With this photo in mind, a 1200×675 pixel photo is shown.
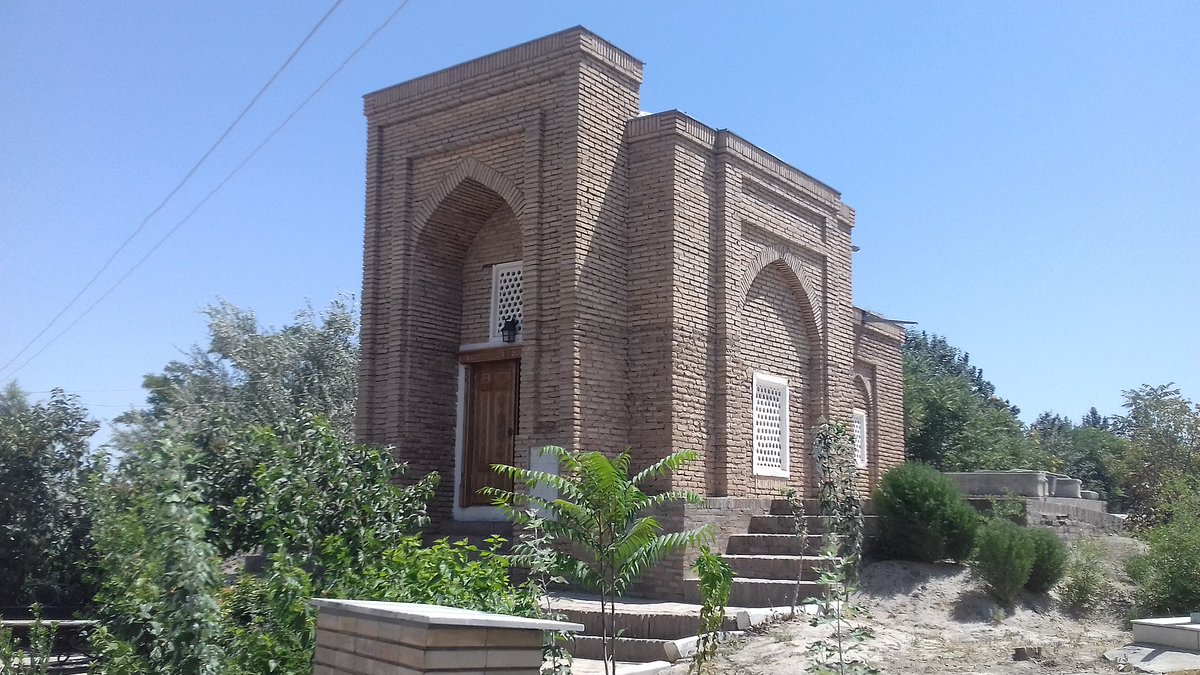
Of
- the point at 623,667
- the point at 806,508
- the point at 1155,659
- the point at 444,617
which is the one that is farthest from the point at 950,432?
the point at 444,617

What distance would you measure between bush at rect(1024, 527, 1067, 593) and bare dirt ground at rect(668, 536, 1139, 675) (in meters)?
0.20

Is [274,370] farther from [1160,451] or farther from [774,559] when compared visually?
[1160,451]

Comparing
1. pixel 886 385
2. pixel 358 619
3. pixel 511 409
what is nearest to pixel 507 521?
pixel 511 409

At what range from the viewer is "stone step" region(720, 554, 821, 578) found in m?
11.2

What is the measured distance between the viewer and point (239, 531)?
35.9ft

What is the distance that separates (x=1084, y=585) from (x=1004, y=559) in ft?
4.45

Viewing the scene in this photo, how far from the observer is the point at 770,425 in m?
14.4

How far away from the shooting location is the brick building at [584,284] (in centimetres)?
1247

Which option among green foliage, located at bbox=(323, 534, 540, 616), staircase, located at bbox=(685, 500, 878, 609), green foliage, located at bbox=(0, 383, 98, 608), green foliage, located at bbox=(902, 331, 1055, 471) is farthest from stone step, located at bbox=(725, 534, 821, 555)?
green foliage, located at bbox=(902, 331, 1055, 471)

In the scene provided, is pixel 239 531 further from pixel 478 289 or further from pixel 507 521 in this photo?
pixel 478 289

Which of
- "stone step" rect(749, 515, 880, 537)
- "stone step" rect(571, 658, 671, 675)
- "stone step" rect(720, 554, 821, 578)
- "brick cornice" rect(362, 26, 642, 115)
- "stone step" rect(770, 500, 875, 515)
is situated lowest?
"stone step" rect(571, 658, 671, 675)

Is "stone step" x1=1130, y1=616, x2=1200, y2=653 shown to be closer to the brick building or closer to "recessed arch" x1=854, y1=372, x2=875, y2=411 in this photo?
the brick building

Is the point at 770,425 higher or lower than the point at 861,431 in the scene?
lower

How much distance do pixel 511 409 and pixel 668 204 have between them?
12.0 ft
